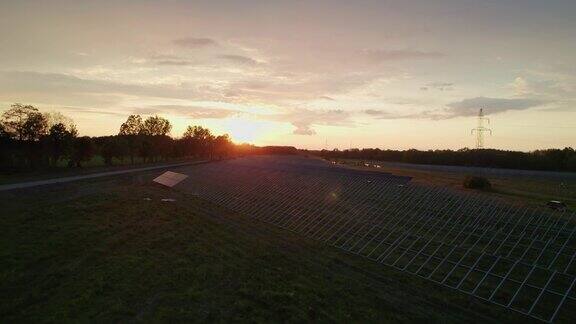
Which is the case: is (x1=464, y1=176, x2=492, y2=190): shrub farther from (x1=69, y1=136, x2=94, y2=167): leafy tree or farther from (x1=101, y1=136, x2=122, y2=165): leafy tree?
(x1=101, y1=136, x2=122, y2=165): leafy tree

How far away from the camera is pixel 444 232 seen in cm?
2428

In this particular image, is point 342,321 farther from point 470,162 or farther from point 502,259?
point 470,162

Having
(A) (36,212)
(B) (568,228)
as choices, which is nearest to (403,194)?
(B) (568,228)

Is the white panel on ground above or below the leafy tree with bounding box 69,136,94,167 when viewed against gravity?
below

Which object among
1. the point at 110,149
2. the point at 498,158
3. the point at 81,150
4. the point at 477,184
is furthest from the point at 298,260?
the point at 498,158

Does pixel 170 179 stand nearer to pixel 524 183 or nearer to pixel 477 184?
pixel 477 184

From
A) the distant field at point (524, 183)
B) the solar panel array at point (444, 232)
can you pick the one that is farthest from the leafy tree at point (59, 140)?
the distant field at point (524, 183)

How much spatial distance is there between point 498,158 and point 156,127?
89.4 meters

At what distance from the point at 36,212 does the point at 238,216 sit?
14965 mm

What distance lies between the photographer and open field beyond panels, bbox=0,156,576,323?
1594cm

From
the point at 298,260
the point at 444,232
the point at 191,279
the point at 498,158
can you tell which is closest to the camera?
the point at 191,279

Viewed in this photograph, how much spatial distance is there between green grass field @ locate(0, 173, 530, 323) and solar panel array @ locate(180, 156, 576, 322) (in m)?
1.40

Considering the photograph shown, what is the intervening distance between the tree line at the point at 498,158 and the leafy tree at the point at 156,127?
75974 millimetres

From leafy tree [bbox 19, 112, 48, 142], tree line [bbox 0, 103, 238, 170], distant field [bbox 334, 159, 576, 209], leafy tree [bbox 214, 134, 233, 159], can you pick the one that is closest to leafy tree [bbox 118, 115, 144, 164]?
tree line [bbox 0, 103, 238, 170]
